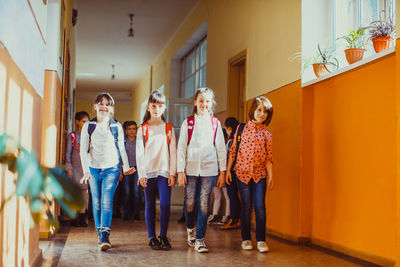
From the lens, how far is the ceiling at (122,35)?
26.0 ft

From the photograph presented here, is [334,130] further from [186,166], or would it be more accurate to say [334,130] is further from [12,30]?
[12,30]

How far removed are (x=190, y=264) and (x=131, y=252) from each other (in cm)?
59

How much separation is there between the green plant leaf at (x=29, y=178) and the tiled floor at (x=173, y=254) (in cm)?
247

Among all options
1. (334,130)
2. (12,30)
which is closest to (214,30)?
(334,130)

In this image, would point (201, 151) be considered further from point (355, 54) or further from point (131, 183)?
point (131, 183)

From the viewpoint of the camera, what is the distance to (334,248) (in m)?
3.44

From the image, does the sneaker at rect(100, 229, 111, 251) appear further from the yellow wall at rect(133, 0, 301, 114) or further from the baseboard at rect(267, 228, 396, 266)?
the yellow wall at rect(133, 0, 301, 114)

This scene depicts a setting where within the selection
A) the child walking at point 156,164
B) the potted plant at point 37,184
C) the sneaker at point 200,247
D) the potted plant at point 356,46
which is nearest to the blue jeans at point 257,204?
the sneaker at point 200,247

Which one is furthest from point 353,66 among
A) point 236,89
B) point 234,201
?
point 236,89

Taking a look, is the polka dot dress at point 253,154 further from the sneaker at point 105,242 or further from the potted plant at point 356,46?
the sneaker at point 105,242

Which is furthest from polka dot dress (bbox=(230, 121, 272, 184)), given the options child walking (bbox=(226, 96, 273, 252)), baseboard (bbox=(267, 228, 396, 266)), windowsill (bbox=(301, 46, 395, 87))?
baseboard (bbox=(267, 228, 396, 266))

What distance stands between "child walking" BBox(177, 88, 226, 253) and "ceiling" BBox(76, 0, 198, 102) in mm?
4833

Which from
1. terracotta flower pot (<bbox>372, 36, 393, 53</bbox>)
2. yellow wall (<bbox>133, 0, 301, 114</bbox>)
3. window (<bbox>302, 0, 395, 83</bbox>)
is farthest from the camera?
yellow wall (<bbox>133, 0, 301, 114</bbox>)

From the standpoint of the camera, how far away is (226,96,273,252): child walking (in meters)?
3.35
